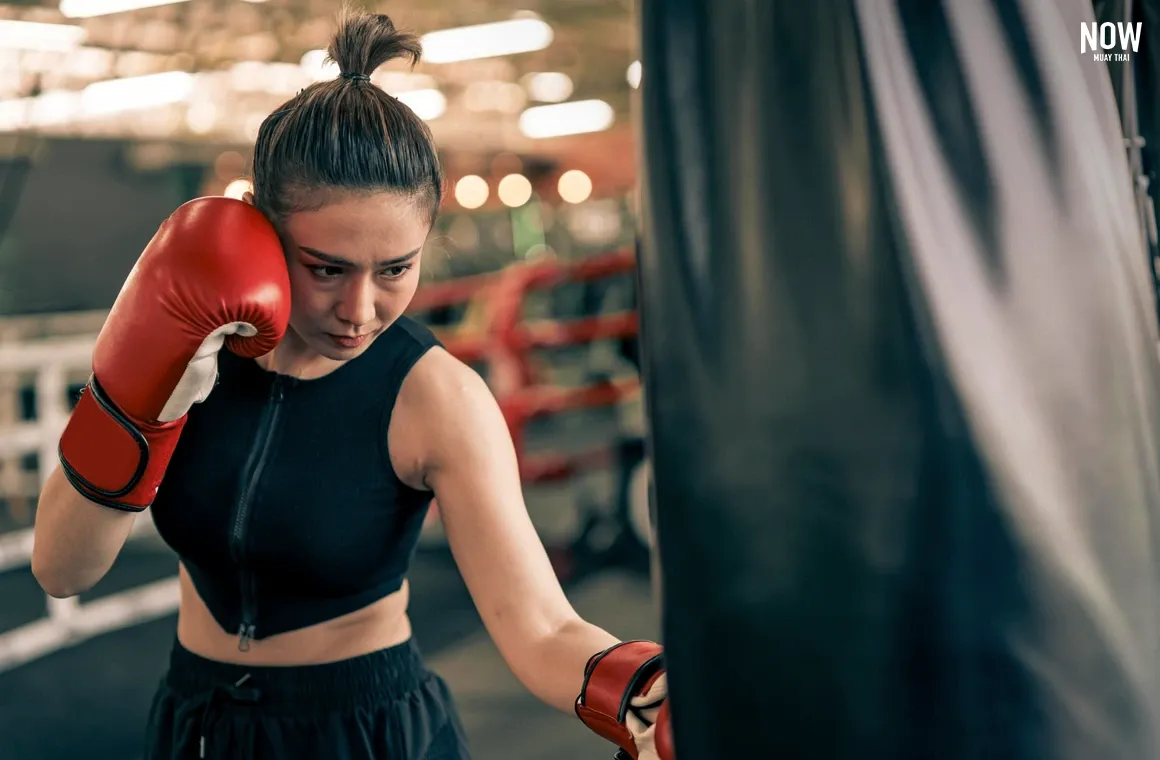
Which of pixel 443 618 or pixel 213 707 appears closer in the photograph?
pixel 213 707

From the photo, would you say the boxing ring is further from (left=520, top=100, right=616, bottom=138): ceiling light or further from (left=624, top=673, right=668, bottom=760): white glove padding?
(left=520, top=100, right=616, bottom=138): ceiling light

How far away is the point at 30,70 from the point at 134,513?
22.4 feet

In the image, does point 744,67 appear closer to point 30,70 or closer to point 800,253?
point 800,253

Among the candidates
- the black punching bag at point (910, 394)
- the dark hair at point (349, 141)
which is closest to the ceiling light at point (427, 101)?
the dark hair at point (349, 141)

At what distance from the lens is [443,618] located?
391 centimetres

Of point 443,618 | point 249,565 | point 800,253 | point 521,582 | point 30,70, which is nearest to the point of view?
point 800,253

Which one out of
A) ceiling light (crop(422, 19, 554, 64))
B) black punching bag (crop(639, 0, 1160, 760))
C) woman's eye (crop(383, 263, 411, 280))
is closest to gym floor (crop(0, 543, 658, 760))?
woman's eye (crop(383, 263, 411, 280))

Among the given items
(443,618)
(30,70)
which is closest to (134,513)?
(443,618)

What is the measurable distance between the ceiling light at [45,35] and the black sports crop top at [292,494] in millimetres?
5948

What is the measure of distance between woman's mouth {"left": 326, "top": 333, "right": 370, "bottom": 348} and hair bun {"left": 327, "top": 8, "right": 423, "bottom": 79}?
0.30 m

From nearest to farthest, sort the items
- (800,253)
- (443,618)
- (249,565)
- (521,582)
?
1. (800,253)
2. (521,582)
3. (249,565)
4. (443,618)

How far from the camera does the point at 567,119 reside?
16.5 metres

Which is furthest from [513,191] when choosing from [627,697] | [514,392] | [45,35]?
[627,697]

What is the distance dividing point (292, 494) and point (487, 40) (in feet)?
30.6
